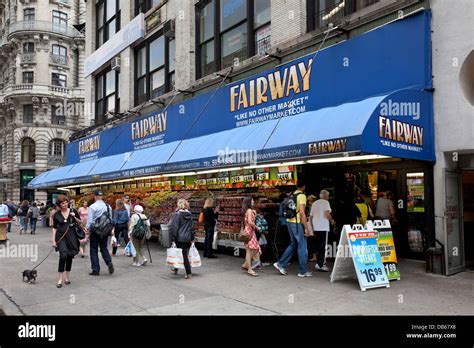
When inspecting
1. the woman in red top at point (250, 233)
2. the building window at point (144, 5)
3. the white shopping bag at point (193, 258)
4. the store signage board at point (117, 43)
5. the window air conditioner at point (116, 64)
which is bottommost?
the white shopping bag at point (193, 258)

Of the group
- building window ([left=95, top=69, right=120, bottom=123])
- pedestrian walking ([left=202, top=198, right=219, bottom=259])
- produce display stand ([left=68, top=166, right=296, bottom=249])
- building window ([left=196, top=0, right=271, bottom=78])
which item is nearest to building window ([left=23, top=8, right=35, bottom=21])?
building window ([left=95, top=69, right=120, bottom=123])

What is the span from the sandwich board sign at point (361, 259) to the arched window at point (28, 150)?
152ft

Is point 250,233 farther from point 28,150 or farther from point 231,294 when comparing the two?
point 28,150

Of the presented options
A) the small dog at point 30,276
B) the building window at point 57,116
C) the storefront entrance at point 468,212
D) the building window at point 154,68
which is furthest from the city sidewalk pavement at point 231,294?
the building window at point 57,116

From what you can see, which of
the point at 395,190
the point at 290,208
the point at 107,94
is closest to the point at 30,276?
the point at 290,208

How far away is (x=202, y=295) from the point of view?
742 cm

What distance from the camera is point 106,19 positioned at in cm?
2364

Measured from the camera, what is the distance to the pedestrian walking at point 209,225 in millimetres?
11891

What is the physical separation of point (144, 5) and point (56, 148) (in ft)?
111

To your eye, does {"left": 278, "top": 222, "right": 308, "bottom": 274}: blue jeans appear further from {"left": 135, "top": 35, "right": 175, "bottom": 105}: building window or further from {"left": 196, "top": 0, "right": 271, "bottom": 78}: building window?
{"left": 135, "top": 35, "right": 175, "bottom": 105}: building window

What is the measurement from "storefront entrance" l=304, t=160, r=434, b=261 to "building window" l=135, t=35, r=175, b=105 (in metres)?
8.87

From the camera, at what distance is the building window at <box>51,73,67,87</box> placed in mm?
49553

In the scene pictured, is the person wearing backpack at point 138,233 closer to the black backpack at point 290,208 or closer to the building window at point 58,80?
the black backpack at point 290,208
